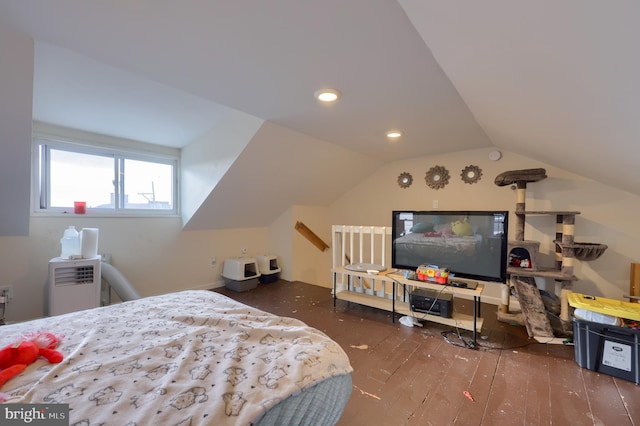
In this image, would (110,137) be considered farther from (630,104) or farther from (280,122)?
(630,104)

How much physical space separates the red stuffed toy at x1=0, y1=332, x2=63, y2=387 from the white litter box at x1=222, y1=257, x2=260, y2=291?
2709mm

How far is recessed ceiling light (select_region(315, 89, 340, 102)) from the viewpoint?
188 cm

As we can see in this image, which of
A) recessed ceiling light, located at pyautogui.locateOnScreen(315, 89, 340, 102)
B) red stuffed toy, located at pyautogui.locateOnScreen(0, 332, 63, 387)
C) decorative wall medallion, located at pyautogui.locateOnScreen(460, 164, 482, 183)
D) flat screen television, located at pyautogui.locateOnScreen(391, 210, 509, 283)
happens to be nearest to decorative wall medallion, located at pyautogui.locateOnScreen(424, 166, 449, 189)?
decorative wall medallion, located at pyautogui.locateOnScreen(460, 164, 482, 183)

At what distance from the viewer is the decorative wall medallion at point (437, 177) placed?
3.69 metres

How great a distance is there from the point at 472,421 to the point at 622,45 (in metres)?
1.72

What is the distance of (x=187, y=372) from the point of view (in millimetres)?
928

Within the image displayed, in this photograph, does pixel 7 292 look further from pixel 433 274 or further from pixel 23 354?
pixel 433 274

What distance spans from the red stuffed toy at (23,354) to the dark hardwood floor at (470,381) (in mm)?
1356

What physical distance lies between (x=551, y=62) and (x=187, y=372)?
5.76ft

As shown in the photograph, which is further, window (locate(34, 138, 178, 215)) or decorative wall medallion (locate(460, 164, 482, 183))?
decorative wall medallion (locate(460, 164, 482, 183))

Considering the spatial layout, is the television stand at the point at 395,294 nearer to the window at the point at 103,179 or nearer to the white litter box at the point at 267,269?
the white litter box at the point at 267,269

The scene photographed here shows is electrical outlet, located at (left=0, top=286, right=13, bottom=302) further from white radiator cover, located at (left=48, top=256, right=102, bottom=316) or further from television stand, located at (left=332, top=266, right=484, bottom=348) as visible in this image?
television stand, located at (left=332, top=266, right=484, bottom=348)

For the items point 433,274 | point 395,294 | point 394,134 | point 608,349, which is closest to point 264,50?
point 394,134

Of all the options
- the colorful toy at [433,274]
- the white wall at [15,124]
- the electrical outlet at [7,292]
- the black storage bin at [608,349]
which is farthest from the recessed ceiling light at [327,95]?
the electrical outlet at [7,292]
